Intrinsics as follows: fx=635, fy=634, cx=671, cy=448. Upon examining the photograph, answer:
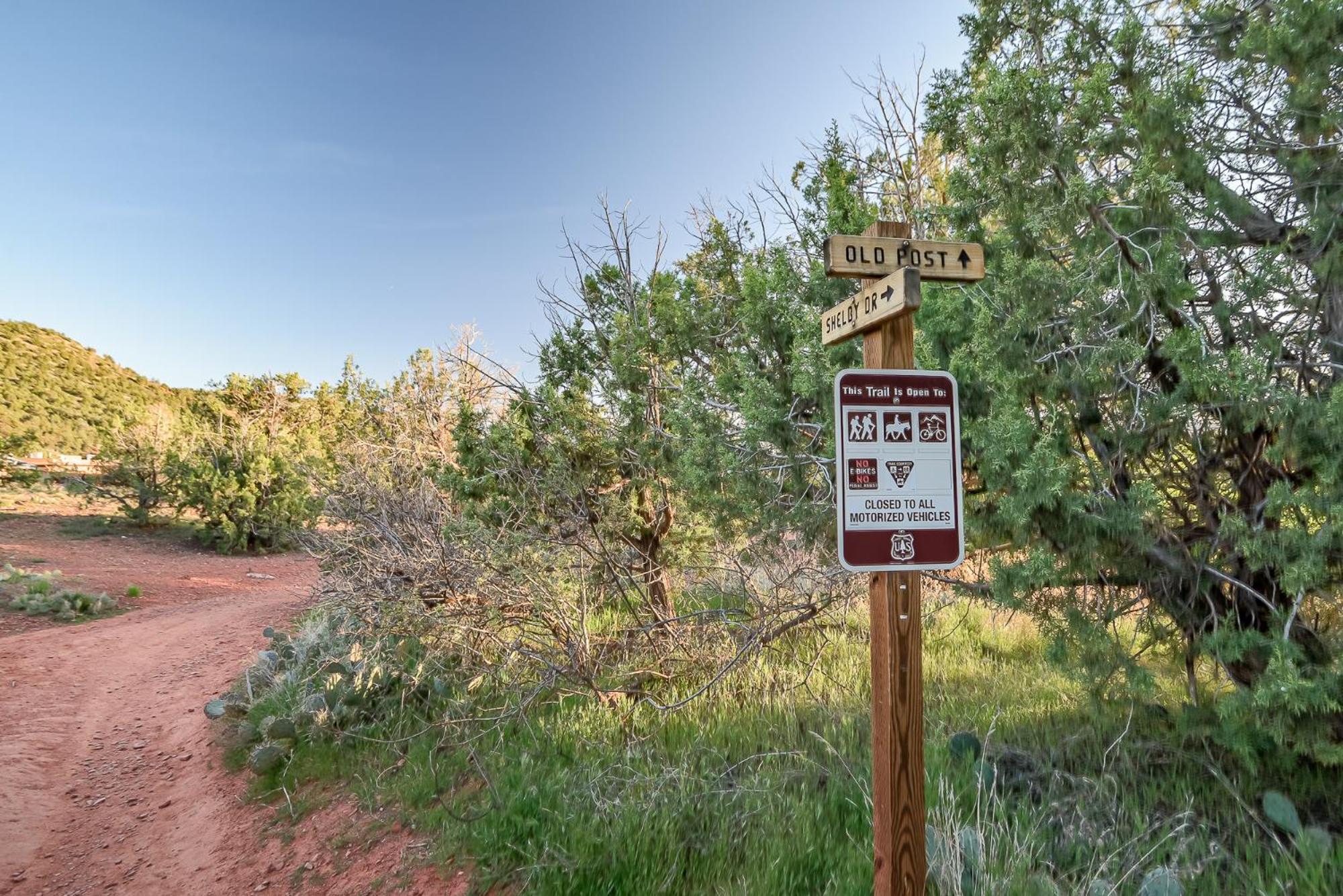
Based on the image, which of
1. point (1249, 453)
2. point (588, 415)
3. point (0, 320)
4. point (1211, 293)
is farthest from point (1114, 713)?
point (0, 320)

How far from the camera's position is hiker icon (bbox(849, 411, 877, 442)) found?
2148 millimetres

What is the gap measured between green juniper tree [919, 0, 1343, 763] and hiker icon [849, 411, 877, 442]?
4.35 feet

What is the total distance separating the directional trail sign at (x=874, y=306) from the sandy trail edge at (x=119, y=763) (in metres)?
4.50

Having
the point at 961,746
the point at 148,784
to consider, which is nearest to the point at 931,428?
the point at 961,746

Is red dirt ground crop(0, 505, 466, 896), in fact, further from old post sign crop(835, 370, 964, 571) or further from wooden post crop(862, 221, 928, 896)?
old post sign crop(835, 370, 964, 571)

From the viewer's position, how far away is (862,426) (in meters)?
2.15

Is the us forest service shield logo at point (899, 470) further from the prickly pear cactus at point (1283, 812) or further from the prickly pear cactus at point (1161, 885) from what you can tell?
the prickly pear cactus at point (1283, 812)

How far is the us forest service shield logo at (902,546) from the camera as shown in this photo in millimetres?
2131

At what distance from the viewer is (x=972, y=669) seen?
5.26 meters

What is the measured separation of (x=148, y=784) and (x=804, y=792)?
5.23 m

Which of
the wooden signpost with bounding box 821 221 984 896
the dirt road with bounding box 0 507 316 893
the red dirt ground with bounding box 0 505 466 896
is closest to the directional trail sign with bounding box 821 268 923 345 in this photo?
the wooden signpost with bounding box 821 221 984 896

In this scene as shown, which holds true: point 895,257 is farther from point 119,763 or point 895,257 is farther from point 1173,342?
point 119,763

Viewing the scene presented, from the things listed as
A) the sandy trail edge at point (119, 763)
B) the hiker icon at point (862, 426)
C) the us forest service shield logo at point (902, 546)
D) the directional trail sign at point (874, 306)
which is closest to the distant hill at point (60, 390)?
the sandy trail edge at point (119, 763)

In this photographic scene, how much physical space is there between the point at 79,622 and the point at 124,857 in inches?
289
